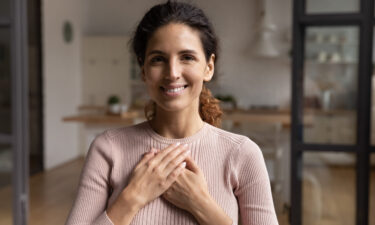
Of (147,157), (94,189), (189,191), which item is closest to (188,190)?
(189,191)

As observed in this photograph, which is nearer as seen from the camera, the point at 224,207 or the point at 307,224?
the point at 224,207

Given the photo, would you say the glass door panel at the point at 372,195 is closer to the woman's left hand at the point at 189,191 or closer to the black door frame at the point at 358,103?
the black door frame at the point at 358,103

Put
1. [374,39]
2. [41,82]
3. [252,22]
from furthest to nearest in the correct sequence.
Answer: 1. [252,22]
2. [41,82]
3. [374,39]

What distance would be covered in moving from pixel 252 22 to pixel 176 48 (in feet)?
21.8

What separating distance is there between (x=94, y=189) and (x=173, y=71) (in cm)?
36

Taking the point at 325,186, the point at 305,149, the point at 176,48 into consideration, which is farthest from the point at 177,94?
the point at 325,186

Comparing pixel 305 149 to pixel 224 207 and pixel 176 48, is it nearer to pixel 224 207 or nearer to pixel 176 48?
pixel 224 207

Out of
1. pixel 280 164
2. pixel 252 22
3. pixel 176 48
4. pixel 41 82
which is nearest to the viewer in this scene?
pixel 176 48

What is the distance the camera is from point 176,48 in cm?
102

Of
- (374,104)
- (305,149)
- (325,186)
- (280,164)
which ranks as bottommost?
(280,164)

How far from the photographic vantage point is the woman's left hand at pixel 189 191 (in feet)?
3.34

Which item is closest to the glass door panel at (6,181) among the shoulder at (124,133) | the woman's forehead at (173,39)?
the shoulder at (124,133)

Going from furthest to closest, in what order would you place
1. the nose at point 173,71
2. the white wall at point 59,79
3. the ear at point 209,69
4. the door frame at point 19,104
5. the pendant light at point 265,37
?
the pendant light at point 265,37, the white wall at point 59,79, the door frame at point 19,104, the ear at point 209,69, the nose at point 173,71

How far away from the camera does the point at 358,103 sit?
6.93 feet
